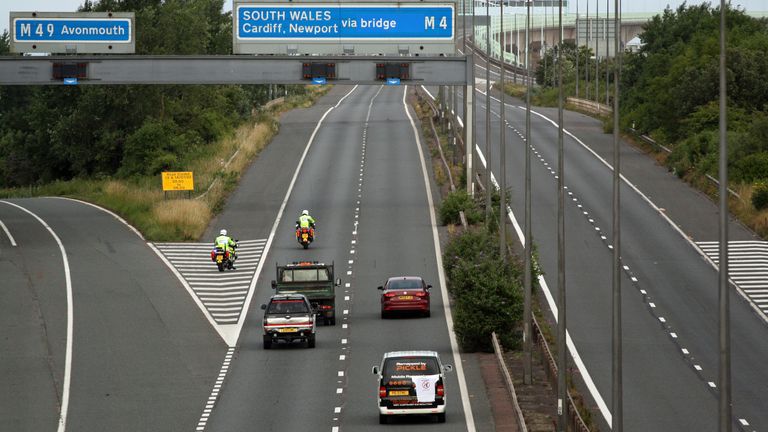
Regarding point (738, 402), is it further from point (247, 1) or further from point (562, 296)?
point (247, 1)

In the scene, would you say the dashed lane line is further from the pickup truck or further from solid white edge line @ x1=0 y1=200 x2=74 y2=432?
solid white edge line @ x1=0 y1=200 x2=74 y2=432

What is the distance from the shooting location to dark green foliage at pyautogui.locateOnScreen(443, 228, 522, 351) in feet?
135

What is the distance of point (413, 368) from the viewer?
1204 inches

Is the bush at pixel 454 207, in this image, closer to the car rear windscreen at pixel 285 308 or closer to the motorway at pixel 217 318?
the motorway at pixel 217 318

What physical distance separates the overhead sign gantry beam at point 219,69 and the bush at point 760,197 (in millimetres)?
14592

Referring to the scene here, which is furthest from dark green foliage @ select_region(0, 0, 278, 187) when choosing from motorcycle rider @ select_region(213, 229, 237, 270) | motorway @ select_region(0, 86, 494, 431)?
motorcycle rider @ select_region(213, 229, 237, 270)

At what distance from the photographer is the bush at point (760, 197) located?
2517 inches

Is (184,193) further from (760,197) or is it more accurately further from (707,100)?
(707,100)

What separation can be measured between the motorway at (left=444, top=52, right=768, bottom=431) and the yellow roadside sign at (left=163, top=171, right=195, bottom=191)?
15.8m

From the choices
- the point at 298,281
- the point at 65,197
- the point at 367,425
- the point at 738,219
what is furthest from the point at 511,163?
the point at 367,425

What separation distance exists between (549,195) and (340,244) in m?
15.5

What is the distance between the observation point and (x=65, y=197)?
3423 inches

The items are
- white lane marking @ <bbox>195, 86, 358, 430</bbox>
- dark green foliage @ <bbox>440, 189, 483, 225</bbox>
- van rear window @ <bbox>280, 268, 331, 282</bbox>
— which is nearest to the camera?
white lane marking @ <bbox>195, 86, 358, 430</bbox>

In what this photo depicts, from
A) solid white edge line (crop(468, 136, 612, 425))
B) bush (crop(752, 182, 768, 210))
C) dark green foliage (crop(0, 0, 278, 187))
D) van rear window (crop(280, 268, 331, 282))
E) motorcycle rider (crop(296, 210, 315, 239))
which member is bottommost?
solid white edge line (crop(468, 136, 612, 425))
